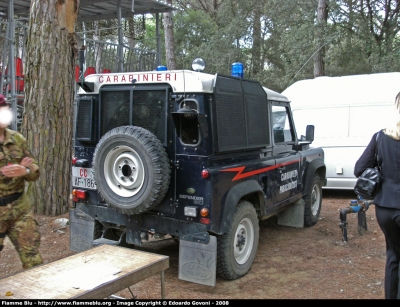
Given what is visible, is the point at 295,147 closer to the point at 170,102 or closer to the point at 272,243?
the point at 272,243

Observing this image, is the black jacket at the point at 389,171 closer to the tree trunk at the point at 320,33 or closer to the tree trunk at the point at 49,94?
the tree trunk at the point at 49,94

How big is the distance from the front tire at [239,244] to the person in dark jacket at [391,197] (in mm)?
1529

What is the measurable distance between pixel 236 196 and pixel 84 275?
1755 mm

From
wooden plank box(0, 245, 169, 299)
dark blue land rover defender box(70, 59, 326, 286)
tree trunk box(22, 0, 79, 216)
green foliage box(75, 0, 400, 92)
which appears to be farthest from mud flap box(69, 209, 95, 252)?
green foliage box(75, 0, 400, 92)

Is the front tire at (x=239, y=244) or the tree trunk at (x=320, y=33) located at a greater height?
the tree trunk at (x=320, y=33)

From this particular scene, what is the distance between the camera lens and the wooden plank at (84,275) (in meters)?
2.77

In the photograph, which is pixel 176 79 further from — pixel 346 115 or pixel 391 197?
pixel 346 115

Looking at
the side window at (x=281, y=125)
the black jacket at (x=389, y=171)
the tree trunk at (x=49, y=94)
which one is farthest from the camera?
the tree trunk at (x=49, y=94)

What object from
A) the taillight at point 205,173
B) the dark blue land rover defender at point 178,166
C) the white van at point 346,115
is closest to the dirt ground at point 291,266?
the dark blue land rover defender at point 178,166

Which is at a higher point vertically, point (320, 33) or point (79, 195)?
point (320, 33)

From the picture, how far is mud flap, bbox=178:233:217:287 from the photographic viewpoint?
13.1 feet

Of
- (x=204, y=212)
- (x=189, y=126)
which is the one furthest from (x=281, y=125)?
(x=204, y=212)

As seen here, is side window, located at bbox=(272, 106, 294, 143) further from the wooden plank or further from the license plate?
the wooden plank

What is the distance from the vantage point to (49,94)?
247 inches
